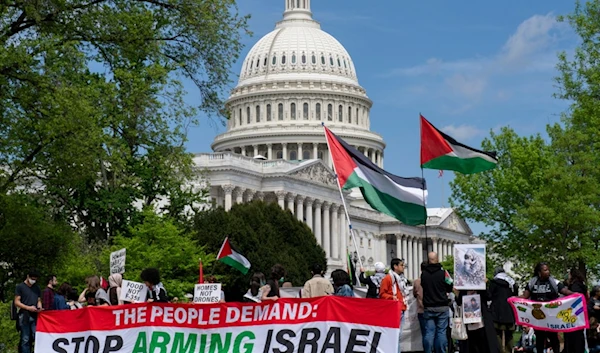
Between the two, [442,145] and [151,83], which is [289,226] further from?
[442,145]

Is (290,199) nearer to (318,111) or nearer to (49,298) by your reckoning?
Answer: (318,111)

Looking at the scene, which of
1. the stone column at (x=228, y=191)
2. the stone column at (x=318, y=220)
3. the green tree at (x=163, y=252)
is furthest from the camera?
the stone column at (x=318, y=220)

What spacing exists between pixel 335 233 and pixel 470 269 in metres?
116

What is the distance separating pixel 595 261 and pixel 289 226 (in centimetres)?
3542

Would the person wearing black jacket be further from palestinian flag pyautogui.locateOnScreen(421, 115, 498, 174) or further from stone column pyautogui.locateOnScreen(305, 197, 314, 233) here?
stone column pyautogui.locateOnScreen(305, 197, 314, 233)

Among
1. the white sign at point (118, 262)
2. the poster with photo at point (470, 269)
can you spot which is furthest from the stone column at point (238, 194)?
the poster with photo at point (470, 269)

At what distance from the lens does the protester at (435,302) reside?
20828mm

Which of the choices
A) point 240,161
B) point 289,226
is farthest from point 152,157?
point 240,161

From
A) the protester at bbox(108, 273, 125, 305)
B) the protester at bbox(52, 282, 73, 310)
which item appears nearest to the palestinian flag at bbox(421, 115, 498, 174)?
the protester at bbox(108, 273, 125, 305)

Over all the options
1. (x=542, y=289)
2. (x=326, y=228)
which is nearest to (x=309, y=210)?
(x=326, y=228)

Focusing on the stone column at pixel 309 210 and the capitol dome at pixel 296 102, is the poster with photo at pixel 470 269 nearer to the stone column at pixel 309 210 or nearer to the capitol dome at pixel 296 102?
the stone column at pixel 309 210

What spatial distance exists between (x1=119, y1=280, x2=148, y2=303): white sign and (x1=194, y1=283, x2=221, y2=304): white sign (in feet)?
16.0

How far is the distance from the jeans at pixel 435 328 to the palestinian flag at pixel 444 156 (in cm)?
327

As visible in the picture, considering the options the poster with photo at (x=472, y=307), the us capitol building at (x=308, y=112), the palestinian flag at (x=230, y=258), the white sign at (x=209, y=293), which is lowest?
the poster with photo at (x=472, y=307)
